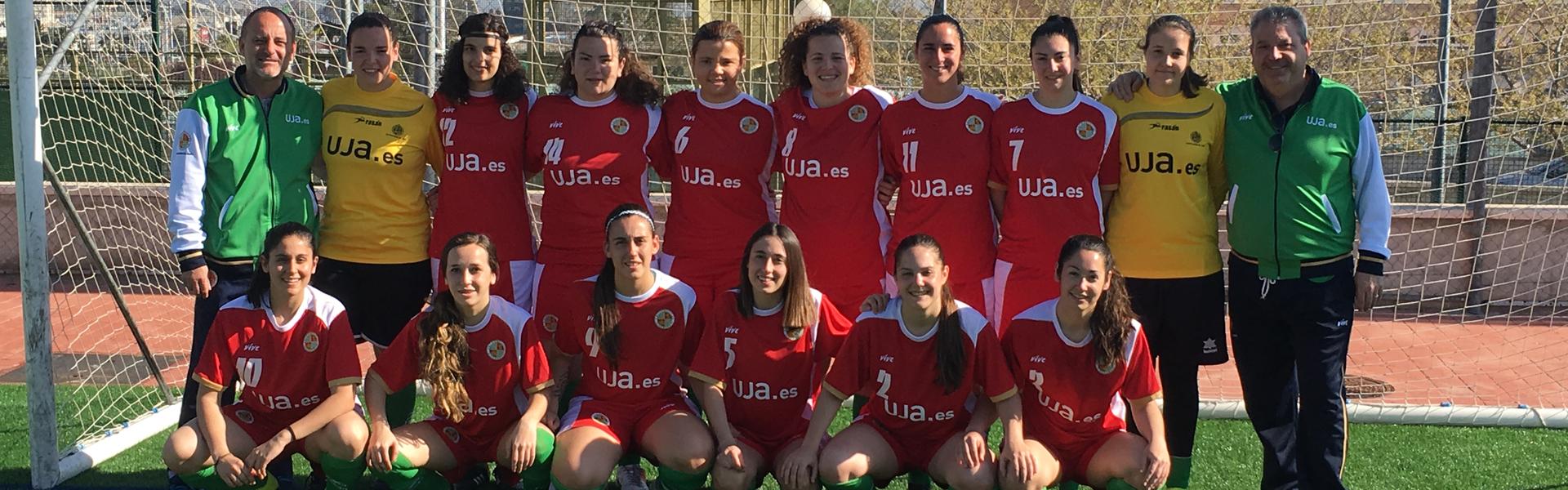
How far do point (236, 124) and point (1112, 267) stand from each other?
2551mm

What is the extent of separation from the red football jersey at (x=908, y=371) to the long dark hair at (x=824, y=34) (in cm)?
85

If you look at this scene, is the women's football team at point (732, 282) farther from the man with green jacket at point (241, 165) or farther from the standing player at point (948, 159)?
the man with green jacket at point (241, 165)

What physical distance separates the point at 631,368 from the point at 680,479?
369mm

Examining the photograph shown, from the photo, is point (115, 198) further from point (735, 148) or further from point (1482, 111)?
point (1482, 111)

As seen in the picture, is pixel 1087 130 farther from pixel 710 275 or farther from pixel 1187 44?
pixel 710 275

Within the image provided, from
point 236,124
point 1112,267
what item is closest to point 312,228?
point 236,124

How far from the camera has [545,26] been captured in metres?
6.22

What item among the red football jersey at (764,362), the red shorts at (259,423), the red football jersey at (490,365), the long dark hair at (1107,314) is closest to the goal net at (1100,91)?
the red shorts at (259,423)

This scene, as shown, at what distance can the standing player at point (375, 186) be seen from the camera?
367 centimetres

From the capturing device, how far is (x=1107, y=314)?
3.12 metres

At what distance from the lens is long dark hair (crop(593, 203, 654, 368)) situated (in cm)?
332

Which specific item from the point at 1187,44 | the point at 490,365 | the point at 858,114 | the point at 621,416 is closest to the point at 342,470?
the point at 490,365

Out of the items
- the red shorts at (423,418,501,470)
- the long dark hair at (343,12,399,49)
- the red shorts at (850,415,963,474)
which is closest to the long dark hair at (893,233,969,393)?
the red shorts at (850,415,963,474)

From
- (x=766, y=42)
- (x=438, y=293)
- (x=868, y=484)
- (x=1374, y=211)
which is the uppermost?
(x=766, y=42)
